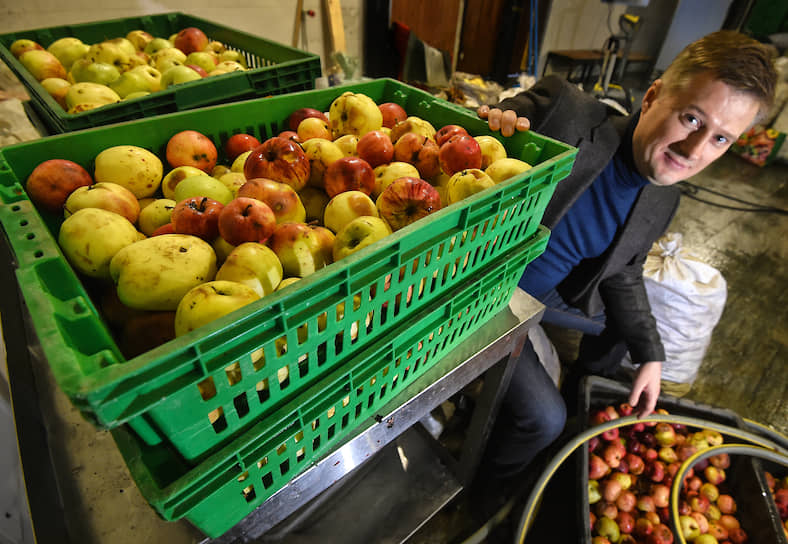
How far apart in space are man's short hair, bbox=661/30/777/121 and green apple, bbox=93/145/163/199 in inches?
71.6

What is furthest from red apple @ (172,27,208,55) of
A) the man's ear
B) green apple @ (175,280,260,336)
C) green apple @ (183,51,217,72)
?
the man's ear

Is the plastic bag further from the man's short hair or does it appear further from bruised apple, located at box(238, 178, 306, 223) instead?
bruised apple, located at box(238, 178, 306, 223)

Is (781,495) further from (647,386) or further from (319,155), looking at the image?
(319,155)

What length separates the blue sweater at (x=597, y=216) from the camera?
5.72 feet

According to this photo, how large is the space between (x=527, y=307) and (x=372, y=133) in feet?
2.44

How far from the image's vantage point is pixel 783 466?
183 centimetres

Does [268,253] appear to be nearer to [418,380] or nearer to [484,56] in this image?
[418,380]

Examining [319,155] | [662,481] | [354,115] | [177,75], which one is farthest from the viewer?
[662,481]

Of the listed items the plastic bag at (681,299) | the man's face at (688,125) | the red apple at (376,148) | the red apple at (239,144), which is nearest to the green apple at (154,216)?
the red apple at (239,144)

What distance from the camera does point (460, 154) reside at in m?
1.09

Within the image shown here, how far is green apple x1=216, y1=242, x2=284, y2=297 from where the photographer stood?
0.77m

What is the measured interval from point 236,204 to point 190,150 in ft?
1.31

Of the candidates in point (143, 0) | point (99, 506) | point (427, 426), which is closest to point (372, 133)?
point (99, 506)

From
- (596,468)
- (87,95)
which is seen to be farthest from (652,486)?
(87,95)
